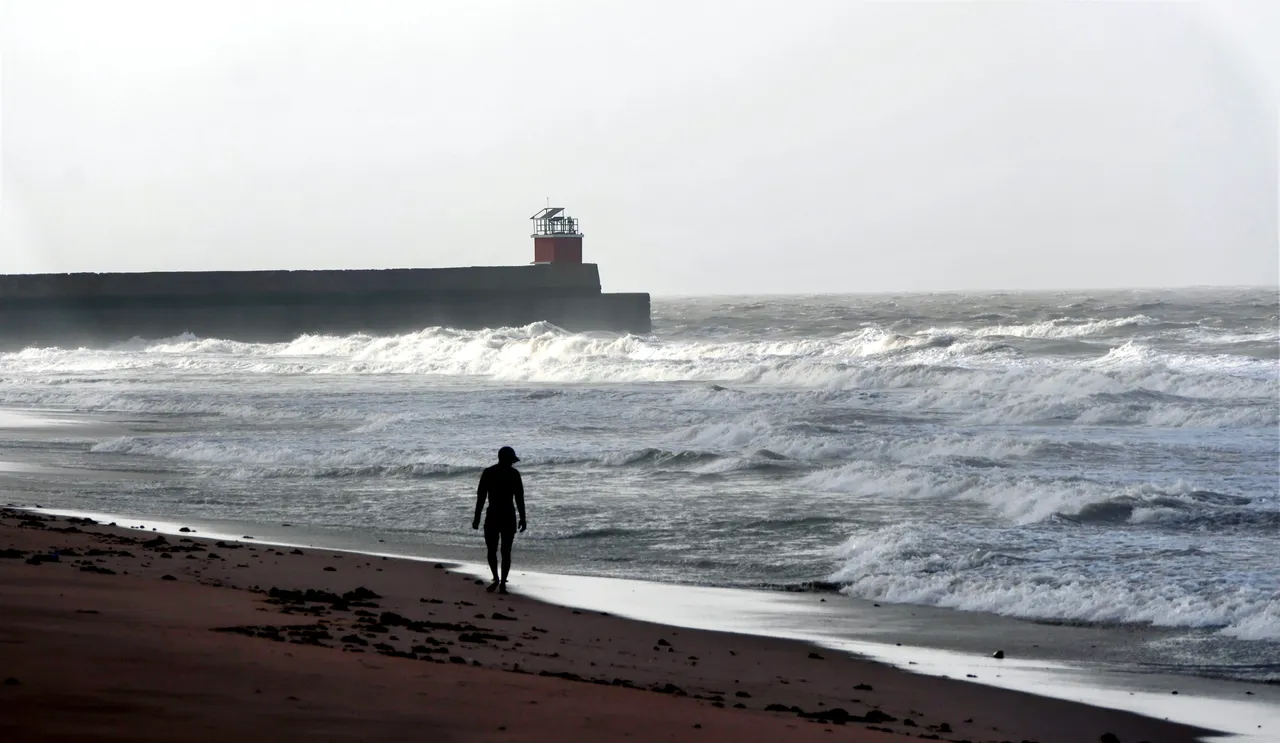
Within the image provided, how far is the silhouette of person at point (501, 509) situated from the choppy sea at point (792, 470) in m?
1.11

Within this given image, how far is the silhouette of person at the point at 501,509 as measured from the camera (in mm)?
9672

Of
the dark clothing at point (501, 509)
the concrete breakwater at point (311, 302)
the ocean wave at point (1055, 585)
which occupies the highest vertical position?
the concrete breakwater at point (311, 302)

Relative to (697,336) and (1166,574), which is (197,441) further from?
(697,336)

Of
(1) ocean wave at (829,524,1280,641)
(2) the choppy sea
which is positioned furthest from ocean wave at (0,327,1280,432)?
(1) ocean wave at (829,524,1280,641)

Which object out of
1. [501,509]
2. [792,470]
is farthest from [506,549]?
[792,470]

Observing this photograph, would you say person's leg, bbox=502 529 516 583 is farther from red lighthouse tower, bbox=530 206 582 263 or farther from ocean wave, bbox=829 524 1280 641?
red lighthouse tower, bbox=530 206 582 263

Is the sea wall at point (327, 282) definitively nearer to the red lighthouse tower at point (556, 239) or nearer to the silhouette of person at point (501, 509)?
the red lighthouse tower at point (556, 239)

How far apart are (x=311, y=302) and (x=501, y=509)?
49.5m

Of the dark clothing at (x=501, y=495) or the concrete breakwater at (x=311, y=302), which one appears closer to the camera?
the dark clothing at (x=501, y=495)

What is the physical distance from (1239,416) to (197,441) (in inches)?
650

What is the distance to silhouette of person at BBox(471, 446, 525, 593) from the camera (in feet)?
31.7

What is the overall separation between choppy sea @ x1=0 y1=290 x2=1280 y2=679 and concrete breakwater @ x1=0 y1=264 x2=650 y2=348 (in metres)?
18.2

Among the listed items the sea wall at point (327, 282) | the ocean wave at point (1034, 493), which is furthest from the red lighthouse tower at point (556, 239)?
the ocean wave at point (1034, 493)

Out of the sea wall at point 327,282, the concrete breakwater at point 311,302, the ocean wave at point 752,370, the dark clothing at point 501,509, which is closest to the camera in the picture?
the dark clothing at point 501,509
